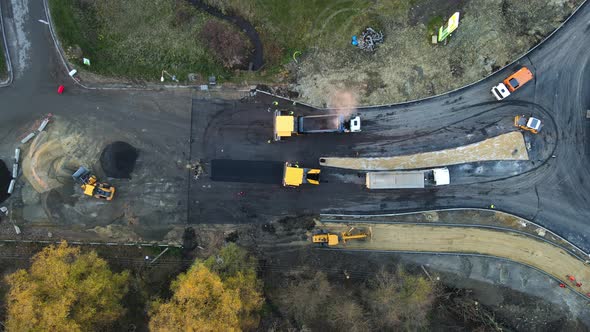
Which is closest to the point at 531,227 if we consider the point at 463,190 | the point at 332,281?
the point at 463,190

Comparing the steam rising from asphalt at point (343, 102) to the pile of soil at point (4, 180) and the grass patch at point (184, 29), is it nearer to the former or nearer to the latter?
the grass patch at point (184, 29)

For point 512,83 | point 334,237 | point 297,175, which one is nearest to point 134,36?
point 297,175

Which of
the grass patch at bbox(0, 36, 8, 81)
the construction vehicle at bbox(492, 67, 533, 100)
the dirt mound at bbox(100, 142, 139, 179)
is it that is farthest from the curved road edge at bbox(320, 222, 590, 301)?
the grass patch at bbox(0, 36, 8, 81)

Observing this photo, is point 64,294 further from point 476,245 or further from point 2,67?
point 476,245

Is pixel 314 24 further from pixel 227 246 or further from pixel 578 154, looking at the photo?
pixel 578 154

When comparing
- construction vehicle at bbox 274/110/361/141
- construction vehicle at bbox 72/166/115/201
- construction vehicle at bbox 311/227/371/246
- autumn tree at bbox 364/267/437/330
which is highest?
construction vehicle at bbox 274/110/361/141

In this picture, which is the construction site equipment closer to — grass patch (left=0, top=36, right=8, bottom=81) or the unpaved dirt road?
the unpaved dirt road
